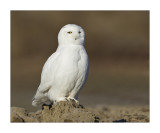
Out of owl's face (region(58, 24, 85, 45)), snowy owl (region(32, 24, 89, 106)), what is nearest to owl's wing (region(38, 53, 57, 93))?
snowy owl (region(32, 24, 89, 106))

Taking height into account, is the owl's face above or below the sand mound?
above

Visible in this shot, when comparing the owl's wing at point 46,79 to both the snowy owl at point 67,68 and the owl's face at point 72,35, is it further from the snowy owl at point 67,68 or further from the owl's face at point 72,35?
the owl's face at point 72,35

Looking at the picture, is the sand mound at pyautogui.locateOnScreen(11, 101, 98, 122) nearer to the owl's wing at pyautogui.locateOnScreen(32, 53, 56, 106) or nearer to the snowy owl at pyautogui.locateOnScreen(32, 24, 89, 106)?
the snowy owl at pyautogui.locateOnScreen(32, 24, 89, 106)

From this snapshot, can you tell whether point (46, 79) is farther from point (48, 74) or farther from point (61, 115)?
point (61, 115)

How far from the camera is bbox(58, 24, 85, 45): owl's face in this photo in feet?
31.1

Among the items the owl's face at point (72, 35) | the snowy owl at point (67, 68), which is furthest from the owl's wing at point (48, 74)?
the owl's face at point (72, 35)

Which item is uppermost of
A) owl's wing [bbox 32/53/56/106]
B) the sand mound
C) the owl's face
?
the owl's face

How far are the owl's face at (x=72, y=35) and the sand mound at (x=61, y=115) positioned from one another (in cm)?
119

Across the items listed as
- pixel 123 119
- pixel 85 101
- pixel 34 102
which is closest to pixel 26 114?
pixel 34 102

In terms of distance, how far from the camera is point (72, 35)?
950 centimetres

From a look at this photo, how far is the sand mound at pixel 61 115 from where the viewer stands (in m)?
8.98

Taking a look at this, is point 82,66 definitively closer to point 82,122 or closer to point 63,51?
point 63,51

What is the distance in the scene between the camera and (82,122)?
8.88 metres

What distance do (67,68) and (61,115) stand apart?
899mm
